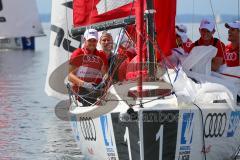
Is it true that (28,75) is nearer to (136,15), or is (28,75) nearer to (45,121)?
(45,121)

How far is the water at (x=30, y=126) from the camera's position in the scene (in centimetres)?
1245

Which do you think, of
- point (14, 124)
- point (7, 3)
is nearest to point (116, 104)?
point (14, 124)

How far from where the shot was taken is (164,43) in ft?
34.4

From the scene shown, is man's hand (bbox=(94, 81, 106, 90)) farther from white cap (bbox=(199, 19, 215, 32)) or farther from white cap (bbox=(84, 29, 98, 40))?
white cap (bbox=(199, 19, 215, 32))

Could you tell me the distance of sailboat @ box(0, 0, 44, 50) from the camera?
48.1 meters

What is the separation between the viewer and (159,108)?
909cm

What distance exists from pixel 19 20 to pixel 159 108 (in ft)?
132

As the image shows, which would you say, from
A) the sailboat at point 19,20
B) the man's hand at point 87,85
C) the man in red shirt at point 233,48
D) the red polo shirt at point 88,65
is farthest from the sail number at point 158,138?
the sailboat at point 19,20

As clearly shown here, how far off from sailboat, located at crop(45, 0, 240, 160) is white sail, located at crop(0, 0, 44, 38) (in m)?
37.5

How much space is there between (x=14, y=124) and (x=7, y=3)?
3288 centimetres

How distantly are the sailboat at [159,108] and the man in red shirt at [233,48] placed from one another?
2.20 ft

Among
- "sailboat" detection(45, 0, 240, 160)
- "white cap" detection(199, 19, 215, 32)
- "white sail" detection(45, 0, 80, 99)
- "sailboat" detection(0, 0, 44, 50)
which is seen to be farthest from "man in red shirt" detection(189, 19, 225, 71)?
"sailboat" detection(0, 0, 44, 50)

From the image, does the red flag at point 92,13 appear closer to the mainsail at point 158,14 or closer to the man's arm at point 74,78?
the mainsail at point 158,14

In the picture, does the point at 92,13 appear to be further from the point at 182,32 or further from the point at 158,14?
the point at 182,32
